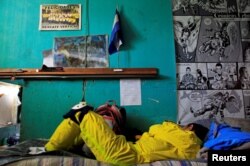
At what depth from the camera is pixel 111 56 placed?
6.14 ft

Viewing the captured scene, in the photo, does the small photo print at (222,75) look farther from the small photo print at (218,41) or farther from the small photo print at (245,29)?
the small photo print at (245,29)

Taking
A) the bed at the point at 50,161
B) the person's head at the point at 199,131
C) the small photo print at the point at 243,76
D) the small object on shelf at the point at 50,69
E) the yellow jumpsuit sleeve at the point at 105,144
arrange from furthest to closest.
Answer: the small photo print at the point at 243,76 < the small object on shelf at the point at 50,69 < the person's head at the point at 199,131 < the yellow jumpsuit sleeve at the point at 105,144 < the bed at the point at 50,161

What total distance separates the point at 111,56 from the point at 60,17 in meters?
0.56

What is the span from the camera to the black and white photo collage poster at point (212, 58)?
1841mm

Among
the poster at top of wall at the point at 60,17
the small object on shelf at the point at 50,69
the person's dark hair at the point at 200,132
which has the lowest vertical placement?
the person's dark hair at the point at 200,132

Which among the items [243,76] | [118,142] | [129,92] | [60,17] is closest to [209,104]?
[243,76]

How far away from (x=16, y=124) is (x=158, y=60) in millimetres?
1251

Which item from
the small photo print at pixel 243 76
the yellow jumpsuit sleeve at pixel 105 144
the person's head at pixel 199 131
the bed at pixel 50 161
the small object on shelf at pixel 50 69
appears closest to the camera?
the bed at pixel 50 161

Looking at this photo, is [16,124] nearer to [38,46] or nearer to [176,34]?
[38,46]

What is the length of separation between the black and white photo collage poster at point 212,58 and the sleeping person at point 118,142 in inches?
26.1

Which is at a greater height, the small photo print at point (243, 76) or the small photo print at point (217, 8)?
the small photo print at point (217, 8)

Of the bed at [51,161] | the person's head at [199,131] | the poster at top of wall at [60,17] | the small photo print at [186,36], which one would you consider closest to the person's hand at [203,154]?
the bed at [51,161]

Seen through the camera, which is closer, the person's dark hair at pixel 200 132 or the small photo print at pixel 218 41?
the person's dark hair at pixel 200 132

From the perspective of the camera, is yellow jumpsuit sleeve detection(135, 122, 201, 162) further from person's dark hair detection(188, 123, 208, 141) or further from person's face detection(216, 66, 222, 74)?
person's face detection(216, 66, 222, 74)
